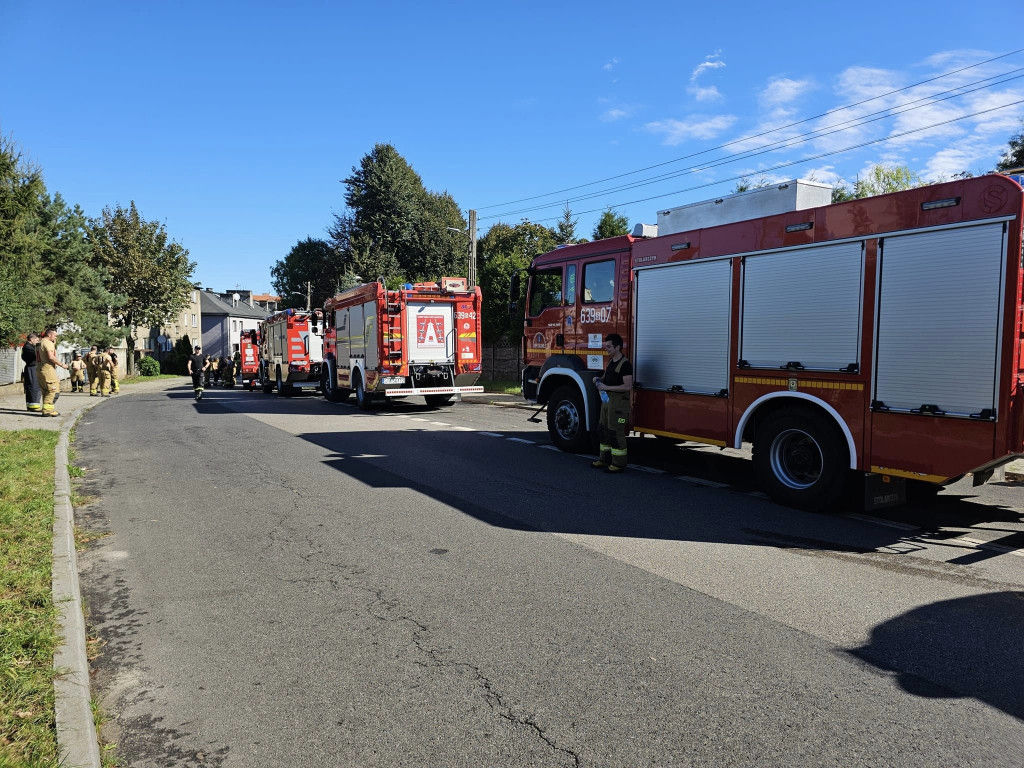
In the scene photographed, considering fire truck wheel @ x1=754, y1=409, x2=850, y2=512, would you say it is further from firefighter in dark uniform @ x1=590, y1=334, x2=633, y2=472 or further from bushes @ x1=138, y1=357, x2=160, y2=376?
bushes @ x1=138, y1=357, x2=160, y2=376

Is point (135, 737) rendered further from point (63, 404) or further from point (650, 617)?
point (63, 404)

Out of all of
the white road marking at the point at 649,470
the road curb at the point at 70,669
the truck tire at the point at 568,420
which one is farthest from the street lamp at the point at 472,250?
the road curb at the point at 70,669

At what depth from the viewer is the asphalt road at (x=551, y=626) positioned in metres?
3.00

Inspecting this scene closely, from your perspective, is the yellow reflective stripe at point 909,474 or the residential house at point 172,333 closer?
the yellow reflective stripe at point 909,474

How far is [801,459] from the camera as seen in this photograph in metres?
6.99

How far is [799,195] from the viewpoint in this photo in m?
7.05

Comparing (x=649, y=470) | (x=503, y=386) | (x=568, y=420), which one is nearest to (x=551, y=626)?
(x=649, y=470)

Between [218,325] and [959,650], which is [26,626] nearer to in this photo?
[959,650]

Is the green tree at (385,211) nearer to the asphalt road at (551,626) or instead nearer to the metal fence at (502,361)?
the metal fence at (502,361)

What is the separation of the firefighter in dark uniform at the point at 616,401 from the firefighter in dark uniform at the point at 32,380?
1398 centimetres

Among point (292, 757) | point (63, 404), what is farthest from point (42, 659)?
point (63, 404)

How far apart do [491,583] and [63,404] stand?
66.0ft

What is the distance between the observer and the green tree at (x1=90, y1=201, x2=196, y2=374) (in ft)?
139

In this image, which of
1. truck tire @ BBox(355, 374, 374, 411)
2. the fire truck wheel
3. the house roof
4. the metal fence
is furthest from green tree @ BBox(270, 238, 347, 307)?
the fire truck wheel
